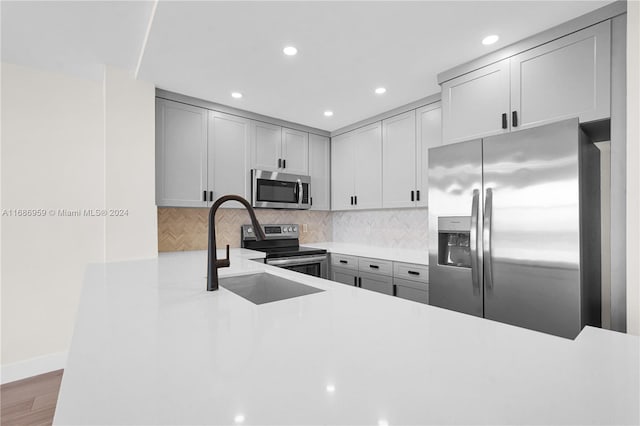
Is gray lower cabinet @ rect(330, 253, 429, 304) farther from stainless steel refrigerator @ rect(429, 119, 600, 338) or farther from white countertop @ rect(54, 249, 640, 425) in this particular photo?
white countertop @ rect(54, 249, 640, 425)

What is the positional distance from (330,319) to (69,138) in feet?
10.1

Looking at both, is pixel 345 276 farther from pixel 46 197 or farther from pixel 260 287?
pixel 46 197

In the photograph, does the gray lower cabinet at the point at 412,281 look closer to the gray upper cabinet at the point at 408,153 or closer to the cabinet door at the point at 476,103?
the gray upper cabinet at the point at 408,153

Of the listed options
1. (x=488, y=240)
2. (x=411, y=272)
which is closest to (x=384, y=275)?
(x=411, y=272)

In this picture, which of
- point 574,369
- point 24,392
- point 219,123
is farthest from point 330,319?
point 24,392

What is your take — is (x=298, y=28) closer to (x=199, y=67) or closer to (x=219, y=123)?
(x=199, y=67)

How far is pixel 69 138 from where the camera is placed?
269cm

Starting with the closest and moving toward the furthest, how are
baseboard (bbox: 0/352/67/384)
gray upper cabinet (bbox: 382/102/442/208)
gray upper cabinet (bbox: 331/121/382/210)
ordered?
baseboard (bbox: 0/352/67/384) → gray upper cabinet (bbox: 382/102/442/208) → gray upper cabinet (bbox: 331/121/382/210)

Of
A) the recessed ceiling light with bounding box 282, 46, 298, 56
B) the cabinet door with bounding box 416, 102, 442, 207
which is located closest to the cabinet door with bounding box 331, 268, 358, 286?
the cabinet door with bounding box 416, 102, 442, 207

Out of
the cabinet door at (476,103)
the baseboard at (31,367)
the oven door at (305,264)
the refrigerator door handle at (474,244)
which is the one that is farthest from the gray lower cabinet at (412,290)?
the baseboard at (31,367)

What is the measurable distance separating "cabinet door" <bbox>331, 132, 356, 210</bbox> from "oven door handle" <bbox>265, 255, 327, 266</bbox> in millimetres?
806

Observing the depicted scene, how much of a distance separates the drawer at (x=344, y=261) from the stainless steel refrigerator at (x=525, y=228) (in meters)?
1.07

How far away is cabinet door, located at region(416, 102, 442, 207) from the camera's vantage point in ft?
9.18

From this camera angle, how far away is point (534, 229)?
1.72 metres
